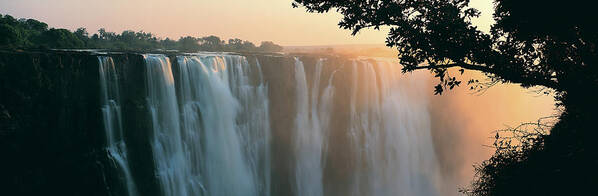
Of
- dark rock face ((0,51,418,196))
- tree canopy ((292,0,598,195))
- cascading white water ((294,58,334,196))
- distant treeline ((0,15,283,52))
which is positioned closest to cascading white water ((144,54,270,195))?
dark rock face ((0,51,418,196))

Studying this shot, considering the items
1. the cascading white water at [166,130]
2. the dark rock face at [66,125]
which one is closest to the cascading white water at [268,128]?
the cascading white water at [166,130]

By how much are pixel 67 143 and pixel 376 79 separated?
2286 cm

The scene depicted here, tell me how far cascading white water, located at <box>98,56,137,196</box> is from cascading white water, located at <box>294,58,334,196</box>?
1243cm

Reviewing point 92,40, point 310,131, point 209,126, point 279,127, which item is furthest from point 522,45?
point 92,40

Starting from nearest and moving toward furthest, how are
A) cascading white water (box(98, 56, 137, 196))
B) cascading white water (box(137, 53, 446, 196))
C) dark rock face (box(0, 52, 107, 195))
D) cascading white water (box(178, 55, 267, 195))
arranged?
1. dark rock face (box(0, 52, 107, 195))
2. cascading white water (box(98, 56, 137, 196))
3. cascading white water (box(137, 53, 446, 196))
4. cascading white water (box(178, 55, 267, 195))

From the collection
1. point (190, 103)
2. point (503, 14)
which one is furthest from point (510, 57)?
point (190, 103)

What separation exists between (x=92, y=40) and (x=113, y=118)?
27.3 m

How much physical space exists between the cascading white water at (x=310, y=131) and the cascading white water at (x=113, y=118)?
1243cm

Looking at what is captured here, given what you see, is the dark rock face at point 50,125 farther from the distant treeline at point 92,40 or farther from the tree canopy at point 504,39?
the tree canopy at point 504,39

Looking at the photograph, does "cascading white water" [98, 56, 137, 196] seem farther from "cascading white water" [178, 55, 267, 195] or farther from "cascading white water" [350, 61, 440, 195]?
"cascading white water" [350, 61, 440, 195]

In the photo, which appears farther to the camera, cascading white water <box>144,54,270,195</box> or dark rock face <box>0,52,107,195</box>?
cascading white water <box>144,54,270,195</box>

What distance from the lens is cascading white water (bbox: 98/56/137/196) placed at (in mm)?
17062

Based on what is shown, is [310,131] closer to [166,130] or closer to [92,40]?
[166,130]

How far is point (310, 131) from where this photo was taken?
2919 cm
